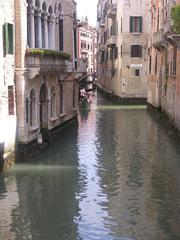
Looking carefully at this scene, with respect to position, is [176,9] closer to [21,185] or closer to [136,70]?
[21,185]

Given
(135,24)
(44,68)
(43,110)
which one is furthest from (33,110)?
(135,24)

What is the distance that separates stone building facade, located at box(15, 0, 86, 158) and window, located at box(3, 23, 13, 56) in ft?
2.16

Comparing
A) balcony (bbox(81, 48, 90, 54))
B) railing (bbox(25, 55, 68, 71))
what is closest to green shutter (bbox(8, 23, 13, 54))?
railing (bbox(25, 55, 68, 71))

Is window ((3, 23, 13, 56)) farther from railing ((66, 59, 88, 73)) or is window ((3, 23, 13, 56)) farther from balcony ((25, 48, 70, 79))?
railing ((66, 59, 88, 73))

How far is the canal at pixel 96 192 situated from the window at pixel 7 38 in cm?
373

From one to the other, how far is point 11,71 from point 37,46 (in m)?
4.45

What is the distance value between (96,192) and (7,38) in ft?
19.0

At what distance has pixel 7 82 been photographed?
1552cm

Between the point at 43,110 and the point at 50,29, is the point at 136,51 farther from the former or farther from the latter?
the point at 43,110

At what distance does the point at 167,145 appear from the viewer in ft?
66.3

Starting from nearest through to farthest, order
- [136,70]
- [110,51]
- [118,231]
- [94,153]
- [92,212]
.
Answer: [118,231] < [92,212] < [94,153] < [136,70] < [110,51]

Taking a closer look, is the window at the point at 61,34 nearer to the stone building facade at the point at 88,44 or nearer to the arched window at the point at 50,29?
the arched window at the point at 50,29

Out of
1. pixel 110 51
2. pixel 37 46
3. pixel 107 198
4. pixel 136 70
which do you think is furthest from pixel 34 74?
pixel 110 51

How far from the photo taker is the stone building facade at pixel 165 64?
74.3 ft
